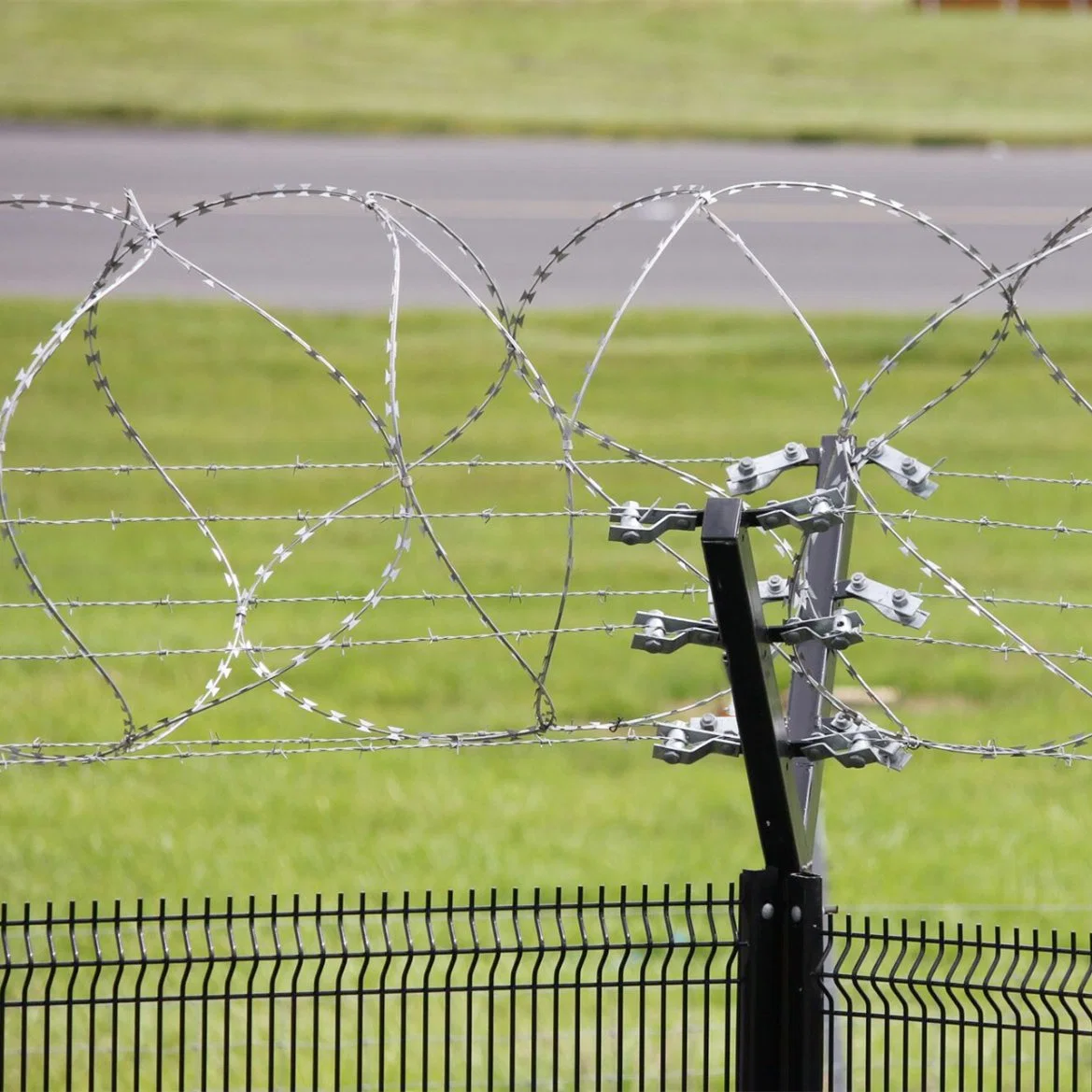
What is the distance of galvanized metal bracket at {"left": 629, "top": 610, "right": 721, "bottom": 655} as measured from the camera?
330 centimetres

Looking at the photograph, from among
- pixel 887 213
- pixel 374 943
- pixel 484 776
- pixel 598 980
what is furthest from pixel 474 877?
pixel 887 213

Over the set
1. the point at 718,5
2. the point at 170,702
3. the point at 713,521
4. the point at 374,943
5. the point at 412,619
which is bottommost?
the point at 713,521

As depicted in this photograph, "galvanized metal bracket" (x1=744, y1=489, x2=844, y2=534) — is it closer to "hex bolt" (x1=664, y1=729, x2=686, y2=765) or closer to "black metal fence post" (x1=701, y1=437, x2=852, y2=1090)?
"black metal fence post" (x1=701, y1=437, x2=852, y2=1090)

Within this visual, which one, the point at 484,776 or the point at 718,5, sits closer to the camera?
the point at 484,776

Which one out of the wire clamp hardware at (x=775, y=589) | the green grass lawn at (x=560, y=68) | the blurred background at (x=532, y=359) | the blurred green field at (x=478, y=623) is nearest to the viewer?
the wire clamp hardware at (x=775, y=589)

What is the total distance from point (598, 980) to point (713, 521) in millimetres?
1038

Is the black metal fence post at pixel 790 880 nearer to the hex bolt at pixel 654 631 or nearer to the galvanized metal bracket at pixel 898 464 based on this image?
the galvanized metal bracket at pixel 898 464

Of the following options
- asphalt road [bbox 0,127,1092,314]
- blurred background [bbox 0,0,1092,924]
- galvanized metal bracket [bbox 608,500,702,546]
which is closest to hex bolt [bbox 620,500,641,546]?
galvanized metal bracket [bbox 608,500,702,546]

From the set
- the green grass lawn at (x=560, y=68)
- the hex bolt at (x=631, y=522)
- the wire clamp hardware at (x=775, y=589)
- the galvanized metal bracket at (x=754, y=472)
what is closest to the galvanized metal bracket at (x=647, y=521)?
the hex bolt at (x=631, y=522)

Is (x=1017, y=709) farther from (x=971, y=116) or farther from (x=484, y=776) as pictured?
(x=971, y=116)

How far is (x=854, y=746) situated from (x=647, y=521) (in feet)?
1.93

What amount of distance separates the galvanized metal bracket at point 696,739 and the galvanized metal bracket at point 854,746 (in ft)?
0.44

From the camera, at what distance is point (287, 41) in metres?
24.6

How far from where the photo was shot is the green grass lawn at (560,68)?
2300cm
